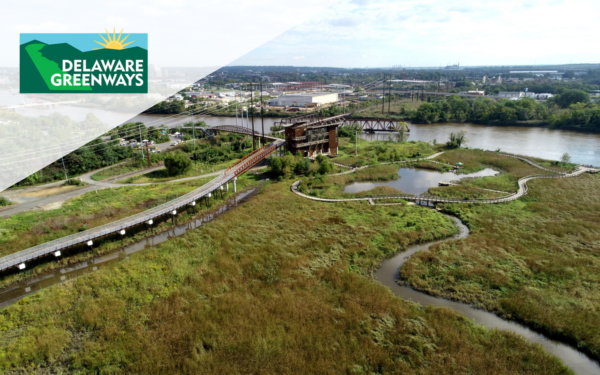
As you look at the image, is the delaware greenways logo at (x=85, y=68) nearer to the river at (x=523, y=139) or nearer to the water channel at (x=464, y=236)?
the water channel at (x=464, y=236)

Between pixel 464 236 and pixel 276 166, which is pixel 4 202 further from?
pixel 464 236

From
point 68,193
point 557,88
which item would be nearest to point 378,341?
point 68,193

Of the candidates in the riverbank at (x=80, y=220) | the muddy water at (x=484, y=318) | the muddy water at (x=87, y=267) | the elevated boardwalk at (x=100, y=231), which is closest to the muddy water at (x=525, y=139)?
the muddy water at (x=484, y=318)

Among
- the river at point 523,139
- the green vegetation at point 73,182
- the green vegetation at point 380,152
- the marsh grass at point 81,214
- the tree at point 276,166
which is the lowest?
the marsh grass at point 81,214

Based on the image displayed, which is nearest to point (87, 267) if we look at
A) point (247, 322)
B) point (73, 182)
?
point (247, 322)

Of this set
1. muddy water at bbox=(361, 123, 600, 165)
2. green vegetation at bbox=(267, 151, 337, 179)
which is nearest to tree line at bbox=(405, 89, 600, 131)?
muddy water at bbox=(361, 123, 600, 165)

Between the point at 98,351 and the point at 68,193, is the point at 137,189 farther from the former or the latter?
the point at 98,351
